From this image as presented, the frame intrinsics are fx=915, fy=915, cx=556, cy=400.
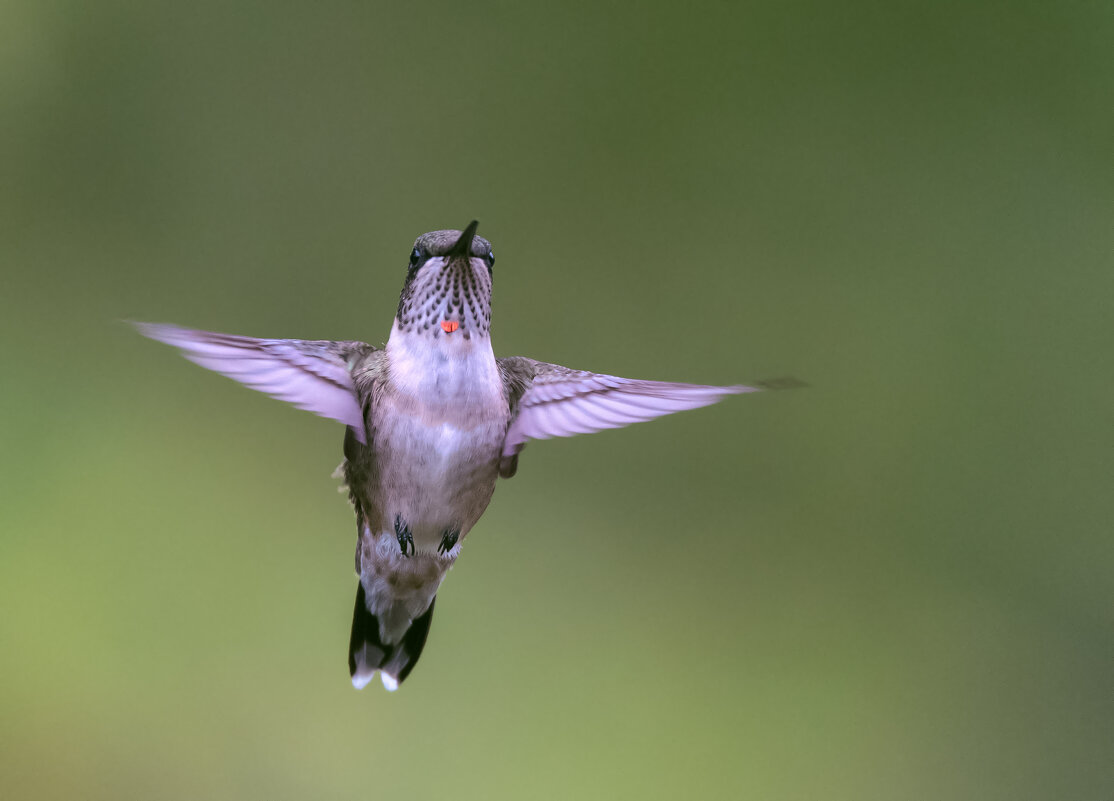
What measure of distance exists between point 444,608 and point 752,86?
115 centimetres

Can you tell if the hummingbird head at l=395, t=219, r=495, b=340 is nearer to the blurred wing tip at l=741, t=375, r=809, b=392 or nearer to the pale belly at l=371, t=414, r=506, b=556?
the pale belly at l=371, t=414, r=506, b=556

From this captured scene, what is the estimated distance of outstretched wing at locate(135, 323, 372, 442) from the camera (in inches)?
22.1

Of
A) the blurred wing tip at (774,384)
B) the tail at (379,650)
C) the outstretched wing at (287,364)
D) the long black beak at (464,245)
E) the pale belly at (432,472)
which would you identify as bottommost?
the tail at (379,650)

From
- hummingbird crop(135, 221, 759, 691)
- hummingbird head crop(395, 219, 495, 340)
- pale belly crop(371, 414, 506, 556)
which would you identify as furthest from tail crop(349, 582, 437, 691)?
hummingbird head crop(395, 219, 495, 340)

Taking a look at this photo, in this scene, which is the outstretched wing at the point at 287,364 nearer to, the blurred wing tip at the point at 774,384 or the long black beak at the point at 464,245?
the long black beak at the point at 464,245

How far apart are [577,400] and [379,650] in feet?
1.18

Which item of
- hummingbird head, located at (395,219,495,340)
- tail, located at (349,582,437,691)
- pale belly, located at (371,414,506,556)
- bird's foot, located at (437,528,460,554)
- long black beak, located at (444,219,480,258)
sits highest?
long black beak, located at (444,219,480,258)

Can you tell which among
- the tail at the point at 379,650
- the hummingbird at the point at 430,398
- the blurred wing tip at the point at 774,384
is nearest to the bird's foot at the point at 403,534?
the hummingbird at the point at 430,398

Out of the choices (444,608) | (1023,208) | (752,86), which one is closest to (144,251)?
(444,608)

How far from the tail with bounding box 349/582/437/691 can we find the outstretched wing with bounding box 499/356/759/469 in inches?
8.9

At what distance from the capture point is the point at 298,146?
1691 mm

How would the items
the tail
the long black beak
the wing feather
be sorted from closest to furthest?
the long black beak → the wing feather → the tail

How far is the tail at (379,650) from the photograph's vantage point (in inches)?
35.0

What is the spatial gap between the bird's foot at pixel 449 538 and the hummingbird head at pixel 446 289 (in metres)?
0.19
